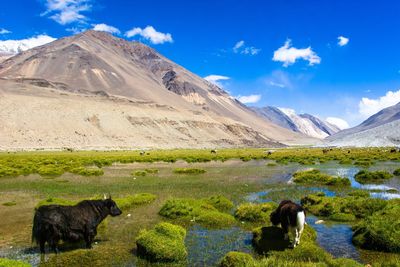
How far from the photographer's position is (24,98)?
543 ft

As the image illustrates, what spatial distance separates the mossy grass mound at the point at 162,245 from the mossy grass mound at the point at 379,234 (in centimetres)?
696

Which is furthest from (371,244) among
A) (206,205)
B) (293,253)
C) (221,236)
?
(206,205)

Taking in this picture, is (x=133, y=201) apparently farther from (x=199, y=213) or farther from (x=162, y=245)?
(x=162, y=245)

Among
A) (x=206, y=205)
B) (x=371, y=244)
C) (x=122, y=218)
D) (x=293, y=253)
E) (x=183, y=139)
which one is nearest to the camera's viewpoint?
(x=293, y=253)

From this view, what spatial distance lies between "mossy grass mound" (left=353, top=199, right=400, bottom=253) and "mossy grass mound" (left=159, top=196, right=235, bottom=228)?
5.90 metres

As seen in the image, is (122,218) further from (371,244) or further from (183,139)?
(183,139)

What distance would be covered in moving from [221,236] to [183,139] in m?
173

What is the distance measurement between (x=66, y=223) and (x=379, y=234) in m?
11.8

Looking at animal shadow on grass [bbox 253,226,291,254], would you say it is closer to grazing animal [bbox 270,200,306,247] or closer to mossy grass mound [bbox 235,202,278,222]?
grazing animal [bbox 270,200,306,247]

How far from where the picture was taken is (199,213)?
19219 millimetres

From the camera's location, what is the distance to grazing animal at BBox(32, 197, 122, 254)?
1348 centimetres

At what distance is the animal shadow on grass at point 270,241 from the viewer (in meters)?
13.6

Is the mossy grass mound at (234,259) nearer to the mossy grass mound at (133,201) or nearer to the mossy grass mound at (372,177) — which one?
the mossy grass mound at (133,201)

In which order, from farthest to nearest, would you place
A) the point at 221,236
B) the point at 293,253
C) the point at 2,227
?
the point at 2,227
the point at 221,236
the point at 293,253
